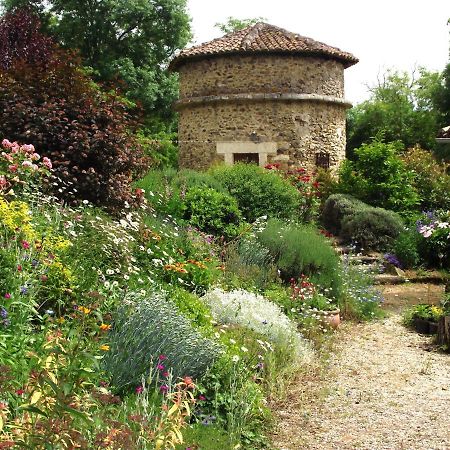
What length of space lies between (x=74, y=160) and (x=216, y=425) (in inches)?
190

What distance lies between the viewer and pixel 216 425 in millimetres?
4441

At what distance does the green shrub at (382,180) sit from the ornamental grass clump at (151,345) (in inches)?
453

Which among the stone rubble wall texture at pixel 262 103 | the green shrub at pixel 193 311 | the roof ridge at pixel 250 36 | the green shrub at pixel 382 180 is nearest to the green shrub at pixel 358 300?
the green shrub at pixel 193 311

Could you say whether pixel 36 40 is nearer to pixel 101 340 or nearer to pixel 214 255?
pixel 214 255

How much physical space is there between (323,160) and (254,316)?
12.8 metres

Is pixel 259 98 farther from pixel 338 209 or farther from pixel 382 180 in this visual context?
pixel 338 209

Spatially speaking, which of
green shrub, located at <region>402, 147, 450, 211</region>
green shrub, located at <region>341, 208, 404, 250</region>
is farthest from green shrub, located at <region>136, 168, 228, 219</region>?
green shrub, located at <region>402, 147, 450, 211</region>

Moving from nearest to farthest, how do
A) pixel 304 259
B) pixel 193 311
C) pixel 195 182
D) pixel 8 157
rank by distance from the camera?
pixel 193 311, pixel 8 157, pixel 304 259, pixel 195 182

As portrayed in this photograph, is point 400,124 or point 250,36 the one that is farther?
point 400,124

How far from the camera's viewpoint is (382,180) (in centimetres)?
1614

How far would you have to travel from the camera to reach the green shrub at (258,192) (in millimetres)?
12898

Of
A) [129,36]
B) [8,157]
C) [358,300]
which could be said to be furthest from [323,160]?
[8,157]

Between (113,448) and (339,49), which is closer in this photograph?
(113,448)

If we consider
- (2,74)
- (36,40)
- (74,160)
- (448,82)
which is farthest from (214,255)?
(448,82)
